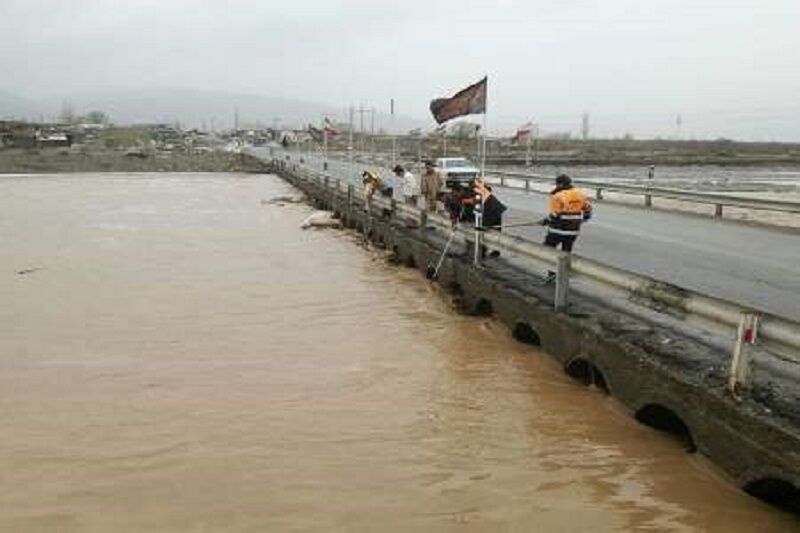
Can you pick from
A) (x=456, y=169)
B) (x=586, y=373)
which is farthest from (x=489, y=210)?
(x=456, y=169)

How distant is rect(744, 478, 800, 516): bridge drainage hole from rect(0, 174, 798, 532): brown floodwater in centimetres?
7

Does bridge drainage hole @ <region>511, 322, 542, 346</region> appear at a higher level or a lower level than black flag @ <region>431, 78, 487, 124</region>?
lower

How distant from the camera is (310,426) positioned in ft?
25.9

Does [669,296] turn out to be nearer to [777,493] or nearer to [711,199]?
[777,493]

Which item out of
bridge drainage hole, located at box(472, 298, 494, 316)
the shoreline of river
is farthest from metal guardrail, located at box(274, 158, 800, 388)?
the shoreline of river

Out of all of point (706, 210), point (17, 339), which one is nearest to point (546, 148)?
point (706, 210)

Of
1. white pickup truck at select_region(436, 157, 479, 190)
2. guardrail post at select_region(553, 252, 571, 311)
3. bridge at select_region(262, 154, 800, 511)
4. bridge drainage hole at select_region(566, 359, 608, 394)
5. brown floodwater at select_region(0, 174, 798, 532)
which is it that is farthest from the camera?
white pickup truck at select_region(436, 157, 479, 190)

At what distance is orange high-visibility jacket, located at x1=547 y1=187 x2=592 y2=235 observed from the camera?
38.8 feet

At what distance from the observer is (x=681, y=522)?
5.79m

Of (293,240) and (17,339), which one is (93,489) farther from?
(293,240)

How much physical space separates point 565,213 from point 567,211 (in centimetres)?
4

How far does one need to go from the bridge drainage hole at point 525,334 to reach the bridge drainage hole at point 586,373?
1.25 m

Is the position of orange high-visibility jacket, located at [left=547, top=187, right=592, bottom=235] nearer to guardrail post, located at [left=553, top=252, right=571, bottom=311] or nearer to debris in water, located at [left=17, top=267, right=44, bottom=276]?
guardrail post, located at [left=553, top=252, right=571, bottom=311]

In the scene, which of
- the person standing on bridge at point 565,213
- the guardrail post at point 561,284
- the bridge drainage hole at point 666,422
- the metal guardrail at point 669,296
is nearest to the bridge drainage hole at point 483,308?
the metal guardrail at point 669,296
